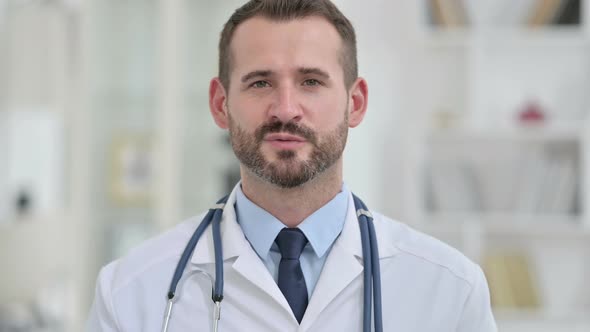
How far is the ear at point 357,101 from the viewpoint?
149 centimetres

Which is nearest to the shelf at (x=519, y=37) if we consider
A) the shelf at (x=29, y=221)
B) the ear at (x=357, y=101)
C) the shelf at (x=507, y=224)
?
the shelf at (x=507, y=224)

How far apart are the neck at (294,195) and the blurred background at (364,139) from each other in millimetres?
1978

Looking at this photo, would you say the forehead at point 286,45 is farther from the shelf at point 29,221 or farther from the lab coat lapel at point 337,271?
the shelf at point 29,221

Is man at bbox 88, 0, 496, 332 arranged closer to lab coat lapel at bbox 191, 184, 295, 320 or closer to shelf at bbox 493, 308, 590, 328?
lab coat lapel at bbox 191, 184, 295, 320

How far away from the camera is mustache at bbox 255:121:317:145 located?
134 cm

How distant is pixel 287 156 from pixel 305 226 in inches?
6.1

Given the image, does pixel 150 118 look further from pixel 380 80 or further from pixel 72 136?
pixel 380 80

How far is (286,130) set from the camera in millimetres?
1339

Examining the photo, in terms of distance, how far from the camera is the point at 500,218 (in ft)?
11.1

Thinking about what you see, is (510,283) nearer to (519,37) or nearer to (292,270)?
(519,37)

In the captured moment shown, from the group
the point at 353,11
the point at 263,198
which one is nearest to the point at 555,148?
the point at 353,11

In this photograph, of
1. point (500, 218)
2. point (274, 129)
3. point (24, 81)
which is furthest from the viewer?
point (24, 81)

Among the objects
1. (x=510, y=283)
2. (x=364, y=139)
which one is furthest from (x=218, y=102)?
(x=510, y=283)

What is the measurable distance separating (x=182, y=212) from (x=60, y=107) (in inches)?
27.1
